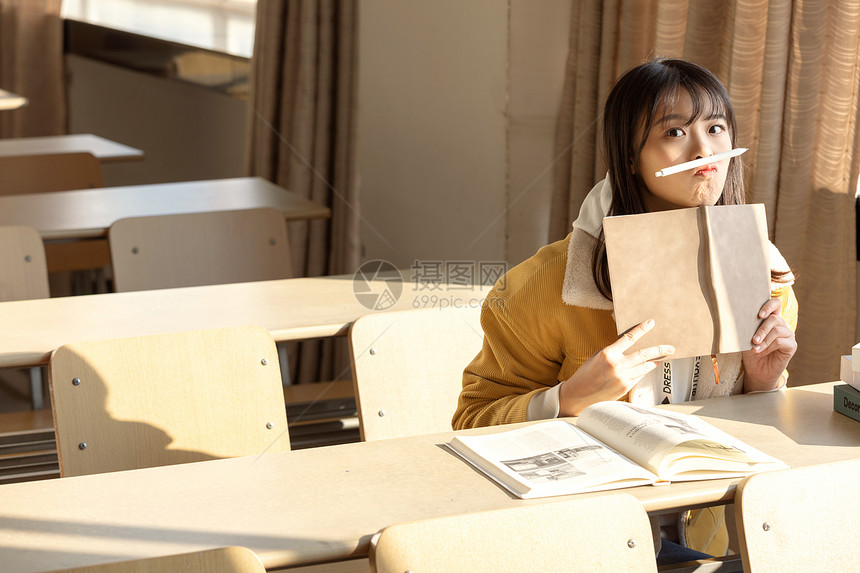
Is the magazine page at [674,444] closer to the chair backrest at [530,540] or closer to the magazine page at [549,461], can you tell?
the magazine page at [549,461]

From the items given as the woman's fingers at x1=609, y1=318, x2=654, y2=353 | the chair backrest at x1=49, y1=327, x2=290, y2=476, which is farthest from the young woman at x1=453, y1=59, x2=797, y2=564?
the chair backrest at x1=49, y1=327, x2=290, y2=476

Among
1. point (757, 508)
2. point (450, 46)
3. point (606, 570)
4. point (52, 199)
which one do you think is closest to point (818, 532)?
point (757, 508)

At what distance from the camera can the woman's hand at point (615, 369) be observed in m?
1.34

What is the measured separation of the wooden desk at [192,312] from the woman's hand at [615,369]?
0.66 m

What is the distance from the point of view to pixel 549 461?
1.26 m

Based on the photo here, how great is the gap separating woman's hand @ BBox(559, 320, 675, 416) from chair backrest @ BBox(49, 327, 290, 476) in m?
0.57

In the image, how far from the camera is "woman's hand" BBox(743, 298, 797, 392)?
1372mm

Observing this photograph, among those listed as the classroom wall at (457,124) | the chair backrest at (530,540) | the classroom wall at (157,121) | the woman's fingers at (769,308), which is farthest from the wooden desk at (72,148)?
the chair backrest at (530,540)

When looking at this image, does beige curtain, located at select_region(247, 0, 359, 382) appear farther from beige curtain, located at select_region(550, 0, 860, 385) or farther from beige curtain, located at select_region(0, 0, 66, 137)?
beige curtain, located at select_region(0, 0, 66, 137)

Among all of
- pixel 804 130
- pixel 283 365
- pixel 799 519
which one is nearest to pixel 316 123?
pixel 283 365

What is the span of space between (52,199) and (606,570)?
2.49 meters

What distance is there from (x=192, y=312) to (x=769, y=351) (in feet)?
3.87

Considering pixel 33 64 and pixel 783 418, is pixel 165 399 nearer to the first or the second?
pixel 783 418

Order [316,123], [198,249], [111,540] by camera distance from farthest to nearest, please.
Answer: [316,123]
[198,249]
[111,540]
